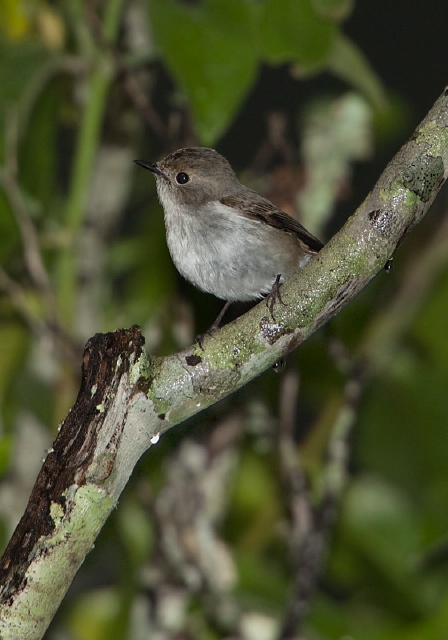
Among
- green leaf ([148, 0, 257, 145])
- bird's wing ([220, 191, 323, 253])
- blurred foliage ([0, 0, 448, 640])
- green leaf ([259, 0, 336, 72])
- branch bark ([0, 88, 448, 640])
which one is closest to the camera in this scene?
branch bark ([0, 88, 448, 640])

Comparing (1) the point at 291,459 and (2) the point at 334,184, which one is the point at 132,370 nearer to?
(1) the point at 291,459

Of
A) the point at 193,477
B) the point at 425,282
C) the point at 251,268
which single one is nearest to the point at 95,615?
the point at 193,477

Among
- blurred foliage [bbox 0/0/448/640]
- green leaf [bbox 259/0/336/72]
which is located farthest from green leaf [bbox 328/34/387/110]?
green leaf [bbox 259/0/336/72]

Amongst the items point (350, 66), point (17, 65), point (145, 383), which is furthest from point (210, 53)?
point (145, 383)

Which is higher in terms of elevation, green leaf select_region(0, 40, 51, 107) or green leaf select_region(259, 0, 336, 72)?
green leaf select_region(259, 0, 336, 72)

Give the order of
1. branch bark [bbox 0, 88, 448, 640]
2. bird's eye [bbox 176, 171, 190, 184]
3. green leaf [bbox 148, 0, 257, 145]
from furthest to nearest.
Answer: bird's eye [bbox 176, 171, 190, 184], green leaf [bbox 148, 0, 257, 145], branch bark [bbox 0, 88, 448, 640]

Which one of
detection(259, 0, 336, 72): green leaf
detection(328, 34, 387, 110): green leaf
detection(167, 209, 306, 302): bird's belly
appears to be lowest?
detection(167, 209, 306, 302): bird's belly

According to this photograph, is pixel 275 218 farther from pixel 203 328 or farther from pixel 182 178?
pixel 203 328

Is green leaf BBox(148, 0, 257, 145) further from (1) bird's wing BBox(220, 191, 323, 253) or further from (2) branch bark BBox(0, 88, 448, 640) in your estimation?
(2) branch bark BBox(0, 88, 448, 640)
